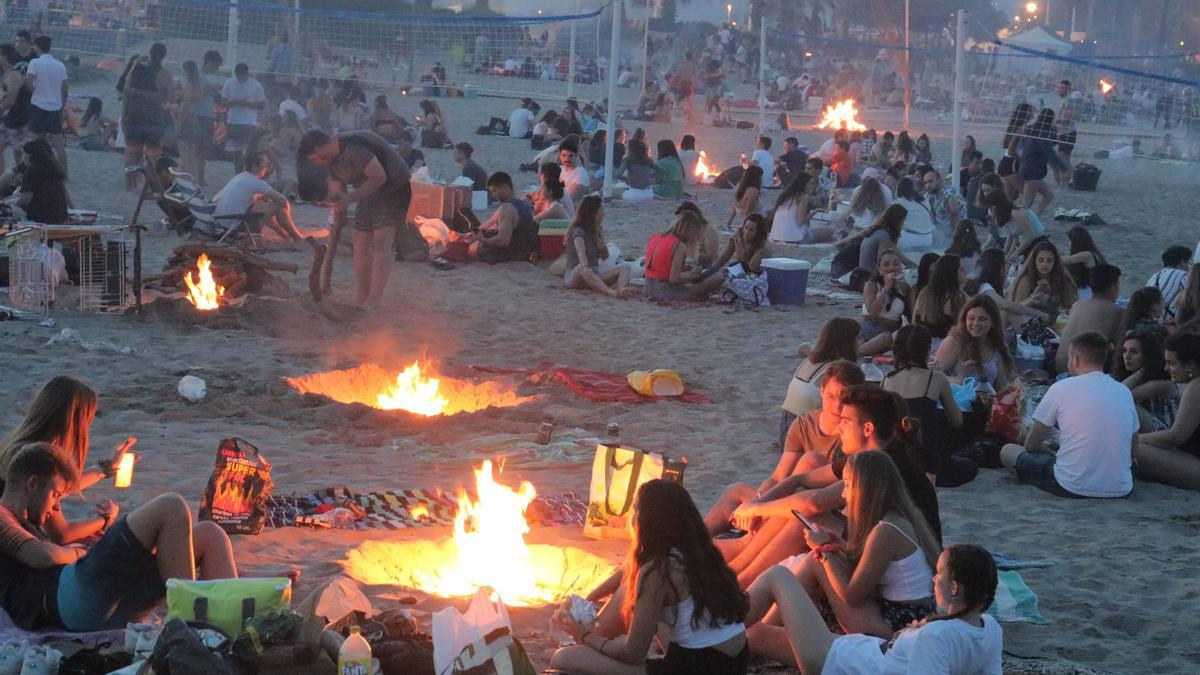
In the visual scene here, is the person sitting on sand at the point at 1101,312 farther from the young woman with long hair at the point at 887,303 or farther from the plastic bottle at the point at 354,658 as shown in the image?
the plastic bottle at the point at 354,658

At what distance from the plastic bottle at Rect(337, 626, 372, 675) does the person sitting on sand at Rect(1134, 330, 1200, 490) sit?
4.80 metres

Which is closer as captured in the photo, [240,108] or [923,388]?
[923,388]

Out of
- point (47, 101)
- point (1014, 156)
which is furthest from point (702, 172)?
point (47, 101)

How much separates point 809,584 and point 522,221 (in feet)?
29.7

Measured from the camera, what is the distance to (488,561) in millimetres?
5980

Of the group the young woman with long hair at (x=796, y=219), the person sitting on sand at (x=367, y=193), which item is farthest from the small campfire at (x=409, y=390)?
the young woman with long hair at (x=796, y=219)

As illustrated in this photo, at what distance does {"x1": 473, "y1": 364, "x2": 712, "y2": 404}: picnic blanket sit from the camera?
8945 mm

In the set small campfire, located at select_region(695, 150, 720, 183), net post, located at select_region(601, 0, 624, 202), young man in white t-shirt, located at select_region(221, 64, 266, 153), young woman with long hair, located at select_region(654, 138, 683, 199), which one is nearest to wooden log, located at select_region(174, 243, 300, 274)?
net post, located at select_region(601, 0, 624, 202)

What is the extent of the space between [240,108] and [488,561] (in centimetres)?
1412

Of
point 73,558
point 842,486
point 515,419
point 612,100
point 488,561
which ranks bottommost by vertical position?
point 488,561

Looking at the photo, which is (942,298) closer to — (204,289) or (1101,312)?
(1101,312)

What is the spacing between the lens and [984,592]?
4266 millimetres

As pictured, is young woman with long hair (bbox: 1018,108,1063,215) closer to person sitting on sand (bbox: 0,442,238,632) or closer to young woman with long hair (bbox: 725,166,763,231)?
young woman with long hair (bbox: 725,166,763,231)

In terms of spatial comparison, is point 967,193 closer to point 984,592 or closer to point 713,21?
point 984,592
